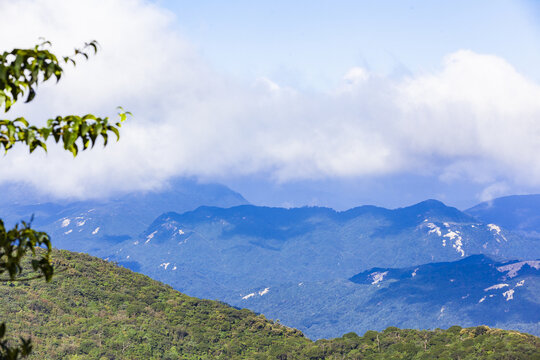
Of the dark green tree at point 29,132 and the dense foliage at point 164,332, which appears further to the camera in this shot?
the dense foliage at point 164,332

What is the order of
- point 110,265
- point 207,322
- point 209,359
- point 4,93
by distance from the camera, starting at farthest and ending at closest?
point 110,265
point 207,322
point 209,359
point 4,93

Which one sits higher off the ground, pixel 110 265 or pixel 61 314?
pixel 110 265

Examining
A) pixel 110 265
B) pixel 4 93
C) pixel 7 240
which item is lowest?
pixel 7 240

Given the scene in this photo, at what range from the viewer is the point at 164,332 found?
319 ft

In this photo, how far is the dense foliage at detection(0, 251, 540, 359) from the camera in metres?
84.4

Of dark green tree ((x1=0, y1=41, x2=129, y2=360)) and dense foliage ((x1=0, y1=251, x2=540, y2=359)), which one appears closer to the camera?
dark green tree ((x1=0, y1=41, x2=129, y2=360))

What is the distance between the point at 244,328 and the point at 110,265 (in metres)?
35.9

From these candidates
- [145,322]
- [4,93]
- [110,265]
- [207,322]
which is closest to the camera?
[4,93]

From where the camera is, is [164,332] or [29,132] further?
[164,332]

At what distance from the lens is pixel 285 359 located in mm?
94250

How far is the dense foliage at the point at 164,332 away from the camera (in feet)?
277

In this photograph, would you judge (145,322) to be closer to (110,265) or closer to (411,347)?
(110,265)

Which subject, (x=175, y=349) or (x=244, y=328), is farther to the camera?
(x=244, y=328)

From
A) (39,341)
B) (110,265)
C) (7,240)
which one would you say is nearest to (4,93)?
(7,240)
